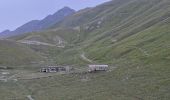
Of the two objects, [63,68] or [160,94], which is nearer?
[160,94]

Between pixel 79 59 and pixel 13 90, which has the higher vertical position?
pixel 79 59

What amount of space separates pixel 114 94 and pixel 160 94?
11.2 metres

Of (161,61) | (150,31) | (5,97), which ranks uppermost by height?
(150,31)

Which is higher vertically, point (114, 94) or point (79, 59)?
point (79, 59)

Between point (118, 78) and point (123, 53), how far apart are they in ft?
190

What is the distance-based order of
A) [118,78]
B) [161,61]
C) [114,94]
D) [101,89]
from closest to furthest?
[114,94] < [101,89] < [118,78] < [161,61]

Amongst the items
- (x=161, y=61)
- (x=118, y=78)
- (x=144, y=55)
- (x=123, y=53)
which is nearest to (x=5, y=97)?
(x=118, y=78)

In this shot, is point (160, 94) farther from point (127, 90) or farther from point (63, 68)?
point (63, 68)

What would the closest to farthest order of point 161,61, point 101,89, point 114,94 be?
point 114,94, point 101,89, point 161,61

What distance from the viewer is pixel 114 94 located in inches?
3425

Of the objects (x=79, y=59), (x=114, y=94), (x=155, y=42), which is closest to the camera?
(x=114, y=94)

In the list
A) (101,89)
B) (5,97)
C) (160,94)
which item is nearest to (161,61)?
(101,89)

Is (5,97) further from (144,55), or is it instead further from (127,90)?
(144,55)

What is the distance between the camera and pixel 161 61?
12650 cm
